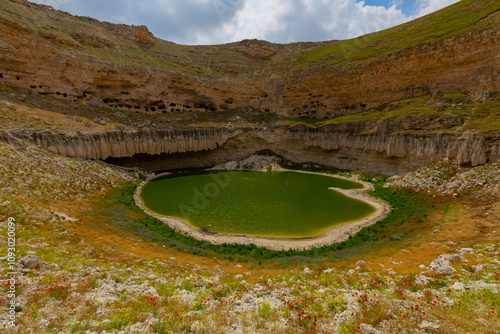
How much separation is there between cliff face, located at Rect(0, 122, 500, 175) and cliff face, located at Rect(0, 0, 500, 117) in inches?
469

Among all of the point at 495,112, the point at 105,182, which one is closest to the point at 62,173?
the point at 105,182

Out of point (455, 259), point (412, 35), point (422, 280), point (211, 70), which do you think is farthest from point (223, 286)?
point (412, 35)

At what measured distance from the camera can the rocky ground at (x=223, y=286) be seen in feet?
17.8

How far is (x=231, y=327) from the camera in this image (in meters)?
5.70

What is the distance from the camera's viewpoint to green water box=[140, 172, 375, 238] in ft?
56.1

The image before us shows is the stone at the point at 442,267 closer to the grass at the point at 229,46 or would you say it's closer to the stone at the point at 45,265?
the stone at the point at 45,265

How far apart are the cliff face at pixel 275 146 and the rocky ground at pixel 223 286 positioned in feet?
39.8

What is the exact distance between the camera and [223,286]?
8.12m

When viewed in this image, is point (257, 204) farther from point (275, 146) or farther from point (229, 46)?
point (229, 46)

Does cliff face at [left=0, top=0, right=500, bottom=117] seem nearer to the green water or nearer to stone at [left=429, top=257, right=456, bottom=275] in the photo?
the green water

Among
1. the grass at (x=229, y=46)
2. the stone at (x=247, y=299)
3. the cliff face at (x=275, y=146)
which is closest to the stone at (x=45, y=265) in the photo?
the stone at (x=247, y=299)

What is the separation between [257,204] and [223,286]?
1394 centimetres

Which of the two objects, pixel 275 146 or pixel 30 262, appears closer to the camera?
pixel 30 262

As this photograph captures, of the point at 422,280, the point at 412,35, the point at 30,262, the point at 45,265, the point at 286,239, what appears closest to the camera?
the point at 30,262
